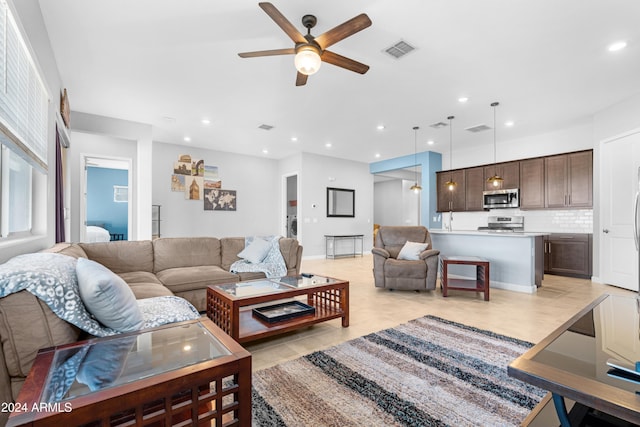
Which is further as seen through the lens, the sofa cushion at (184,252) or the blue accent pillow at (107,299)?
the sofa cushion at (184,252)

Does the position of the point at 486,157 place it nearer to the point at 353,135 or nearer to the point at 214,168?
the point at 353,135

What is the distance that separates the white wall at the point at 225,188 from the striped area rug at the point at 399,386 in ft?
18.5

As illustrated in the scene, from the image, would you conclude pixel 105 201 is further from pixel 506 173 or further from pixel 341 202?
pixel 506 173

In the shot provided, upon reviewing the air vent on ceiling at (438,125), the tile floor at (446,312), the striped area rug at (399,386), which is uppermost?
the air vent on ceiling at (438,125)

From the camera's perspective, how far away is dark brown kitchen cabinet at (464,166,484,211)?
21.8ft

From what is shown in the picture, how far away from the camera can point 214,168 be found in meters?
7.23

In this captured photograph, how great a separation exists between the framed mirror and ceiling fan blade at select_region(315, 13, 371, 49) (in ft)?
18.7

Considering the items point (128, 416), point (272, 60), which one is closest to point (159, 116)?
point (272, 60)

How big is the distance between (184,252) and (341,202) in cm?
526

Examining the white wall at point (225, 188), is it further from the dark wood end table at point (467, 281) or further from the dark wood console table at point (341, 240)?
the dark wood end table at point (467, 281)

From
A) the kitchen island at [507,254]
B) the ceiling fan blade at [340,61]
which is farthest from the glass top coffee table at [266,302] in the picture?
the kitchen island at [507,254]

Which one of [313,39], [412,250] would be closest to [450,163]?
[412,250]

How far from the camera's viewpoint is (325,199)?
26.0 ft

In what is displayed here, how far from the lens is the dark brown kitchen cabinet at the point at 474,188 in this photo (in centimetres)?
665
